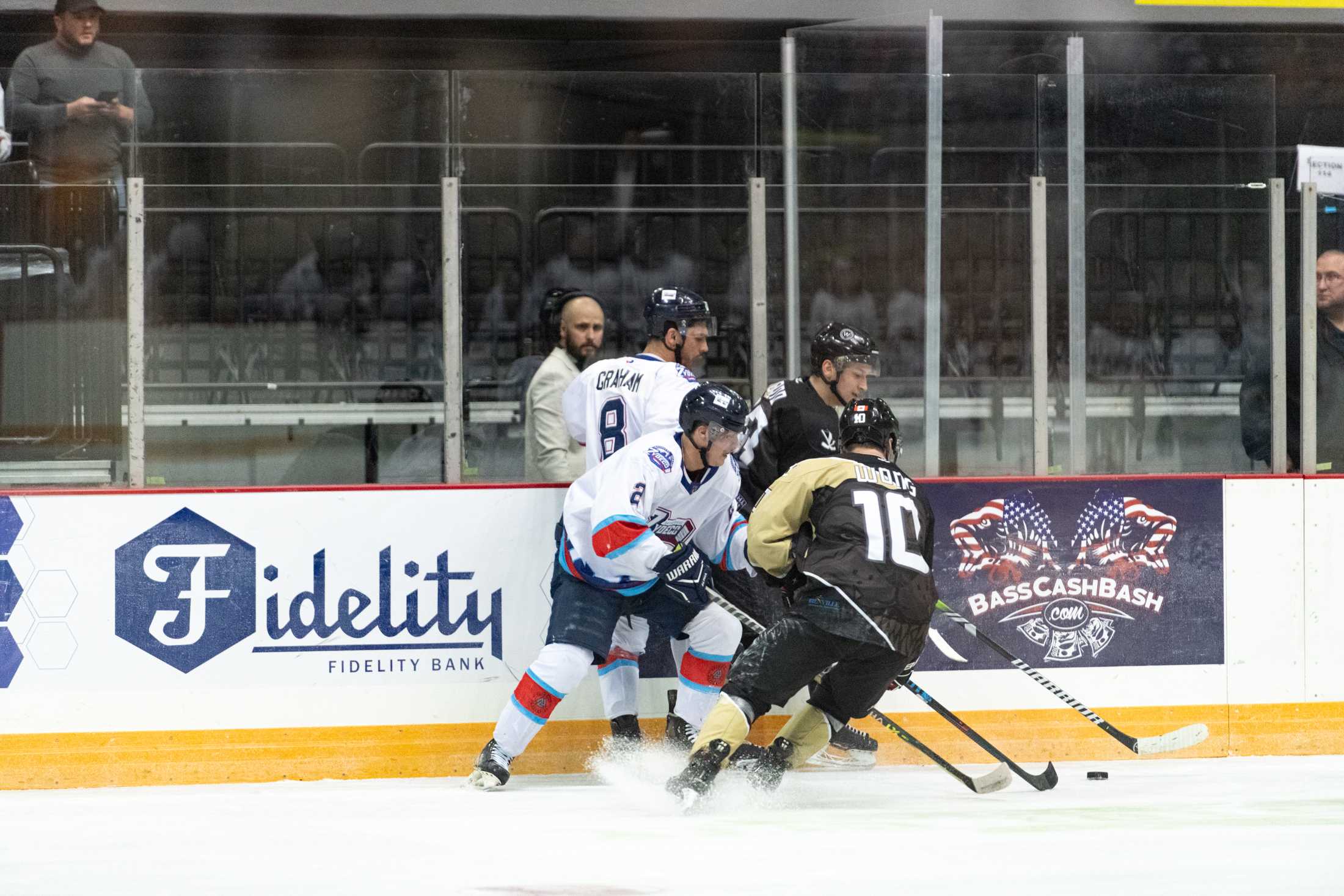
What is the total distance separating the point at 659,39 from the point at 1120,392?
7.26 feet

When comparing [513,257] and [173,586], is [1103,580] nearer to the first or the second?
[513,257]

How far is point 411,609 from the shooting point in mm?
4945

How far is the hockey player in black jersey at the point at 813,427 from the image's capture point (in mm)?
4945

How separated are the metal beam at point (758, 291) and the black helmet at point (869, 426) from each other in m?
0.84

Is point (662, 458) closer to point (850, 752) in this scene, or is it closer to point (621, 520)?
point (621, 520)

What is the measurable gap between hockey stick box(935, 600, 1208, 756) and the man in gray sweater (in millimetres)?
2905

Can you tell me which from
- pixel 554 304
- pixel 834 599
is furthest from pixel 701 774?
pixel 554 304

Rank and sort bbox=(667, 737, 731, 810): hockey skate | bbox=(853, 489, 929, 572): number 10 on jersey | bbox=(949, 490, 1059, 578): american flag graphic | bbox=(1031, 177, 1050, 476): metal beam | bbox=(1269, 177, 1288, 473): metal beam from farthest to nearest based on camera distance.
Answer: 1. bbox=(1269, 177, 1288, 473): metal beam
2. bbox=(1031, 177, 1050, 476): metal beam
3. bbox=(949, 490, 1059, 578): american flag graphic
4. bbox=(853, 489, 929, 572): number 10 on jersey
5. bbox=(667, 737, 731, 810): hockey skate

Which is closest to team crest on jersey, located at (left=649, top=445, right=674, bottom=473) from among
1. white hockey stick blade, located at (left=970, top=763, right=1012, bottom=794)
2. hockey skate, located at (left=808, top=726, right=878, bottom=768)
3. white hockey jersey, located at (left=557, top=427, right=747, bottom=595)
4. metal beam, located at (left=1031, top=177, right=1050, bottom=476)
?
white hockey jersey, located at (left=557, top=427, right=747, bottom=595)

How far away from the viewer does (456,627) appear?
4969 millimetres

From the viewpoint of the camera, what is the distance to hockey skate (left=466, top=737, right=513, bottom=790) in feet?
15.2

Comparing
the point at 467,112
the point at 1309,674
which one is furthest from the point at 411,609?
the point at 1309,674

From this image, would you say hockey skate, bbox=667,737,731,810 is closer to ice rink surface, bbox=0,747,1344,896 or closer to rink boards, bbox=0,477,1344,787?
ice rink surface, bbox=0,747,1344,896

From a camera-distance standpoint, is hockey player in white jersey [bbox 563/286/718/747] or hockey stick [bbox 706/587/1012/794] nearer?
hockey stick [bbox 706/587/1012/794]
